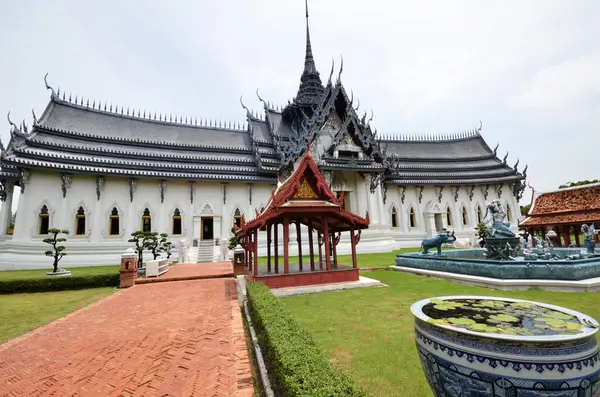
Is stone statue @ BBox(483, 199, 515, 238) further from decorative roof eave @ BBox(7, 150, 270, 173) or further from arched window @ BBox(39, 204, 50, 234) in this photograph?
arched window @ BBox(39, 204, 50, 234)

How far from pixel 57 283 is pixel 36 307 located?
2.66m

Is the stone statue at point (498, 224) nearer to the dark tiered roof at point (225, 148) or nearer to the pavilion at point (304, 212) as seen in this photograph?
the pavilion at point (304, 212)

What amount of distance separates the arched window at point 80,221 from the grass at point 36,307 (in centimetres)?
842

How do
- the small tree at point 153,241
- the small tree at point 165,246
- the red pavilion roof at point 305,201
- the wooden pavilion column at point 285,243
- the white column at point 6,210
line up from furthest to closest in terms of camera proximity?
1. the white column at point 6,210
2. the small tree at point 165,246
3. the small tree at point 153,241
4. the wooden pavilion column at point 285,243
5. the red pavilion roof at point 305,201

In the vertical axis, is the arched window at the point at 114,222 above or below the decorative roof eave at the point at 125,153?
below

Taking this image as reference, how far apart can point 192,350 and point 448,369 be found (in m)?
3.78

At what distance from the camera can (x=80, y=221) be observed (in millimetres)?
16859

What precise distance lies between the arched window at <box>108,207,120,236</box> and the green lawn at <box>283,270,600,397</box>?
15.4 m

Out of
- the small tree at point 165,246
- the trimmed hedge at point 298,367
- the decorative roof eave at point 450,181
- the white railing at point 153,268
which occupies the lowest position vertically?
the white railing at point 153,268

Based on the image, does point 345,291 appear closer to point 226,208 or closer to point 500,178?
point 226,208

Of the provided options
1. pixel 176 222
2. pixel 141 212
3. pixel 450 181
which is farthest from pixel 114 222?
pixel 450 181

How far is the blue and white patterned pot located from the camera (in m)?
1.59

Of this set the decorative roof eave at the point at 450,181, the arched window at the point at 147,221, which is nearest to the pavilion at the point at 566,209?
the decorative roof eave at the point at 450,181

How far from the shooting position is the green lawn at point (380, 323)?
323 centimetres
